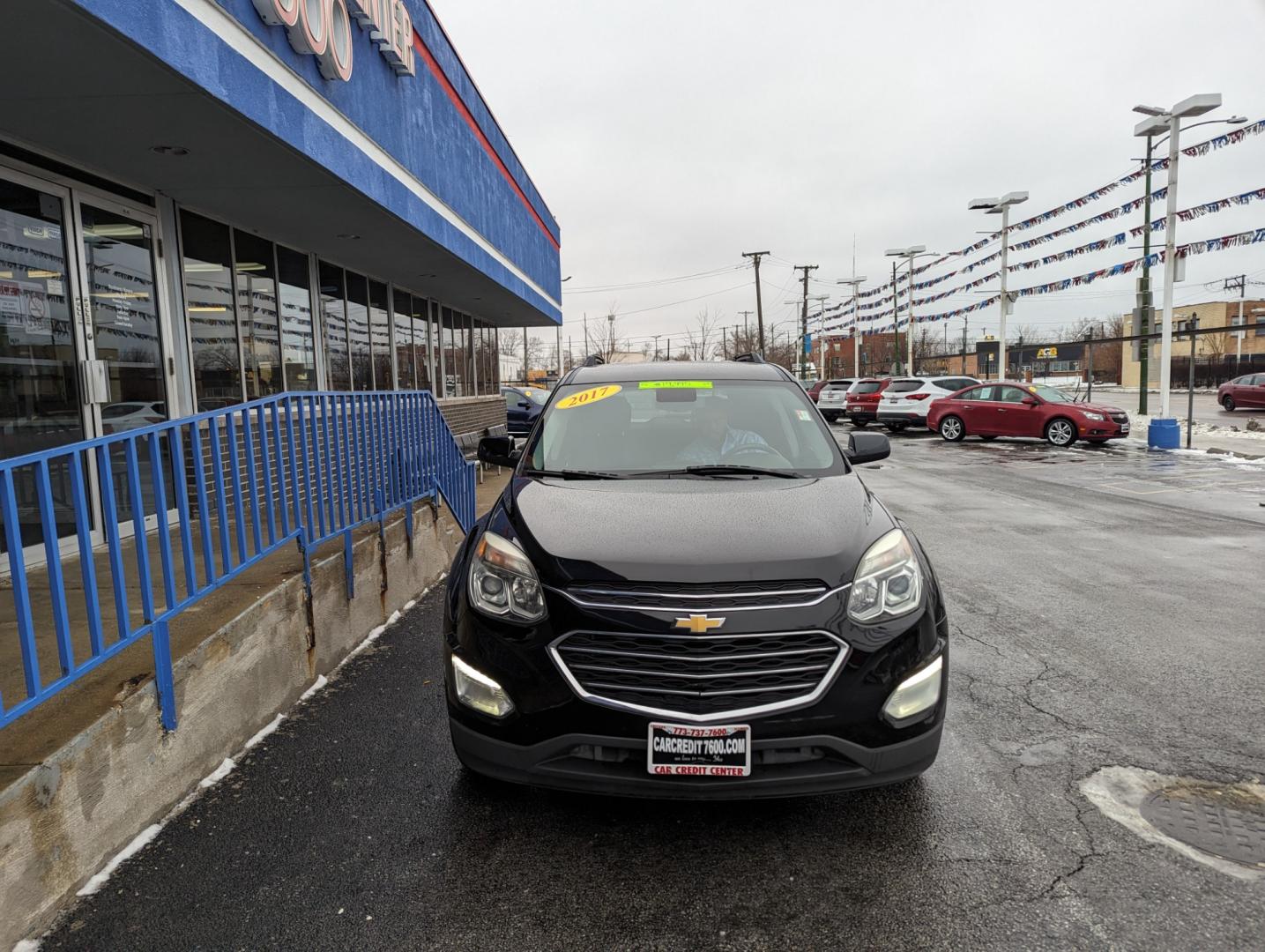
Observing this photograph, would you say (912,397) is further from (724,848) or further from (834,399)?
(724,848)

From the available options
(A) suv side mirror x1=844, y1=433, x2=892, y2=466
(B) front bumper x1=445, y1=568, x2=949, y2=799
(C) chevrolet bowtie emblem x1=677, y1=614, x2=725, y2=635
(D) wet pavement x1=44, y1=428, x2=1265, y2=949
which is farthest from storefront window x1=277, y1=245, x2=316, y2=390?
(C) chevrolet bowtie emblem x1=677, y1=614, x2=725, y2=635

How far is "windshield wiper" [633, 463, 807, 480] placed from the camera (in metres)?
Answer: 3.69

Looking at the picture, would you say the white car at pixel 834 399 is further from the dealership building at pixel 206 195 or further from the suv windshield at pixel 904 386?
the dealership building at pixel 206 195

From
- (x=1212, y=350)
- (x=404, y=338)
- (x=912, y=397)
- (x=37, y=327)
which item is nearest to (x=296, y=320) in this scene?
(x=404, y=338)

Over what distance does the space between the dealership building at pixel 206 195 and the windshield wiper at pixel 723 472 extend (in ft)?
10.9

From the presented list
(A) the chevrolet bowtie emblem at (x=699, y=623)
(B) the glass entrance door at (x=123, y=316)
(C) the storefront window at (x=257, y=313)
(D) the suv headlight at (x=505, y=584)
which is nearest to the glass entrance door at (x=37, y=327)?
(B) the glass entrance door at (x=123, y=316)

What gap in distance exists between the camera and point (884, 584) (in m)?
2.79

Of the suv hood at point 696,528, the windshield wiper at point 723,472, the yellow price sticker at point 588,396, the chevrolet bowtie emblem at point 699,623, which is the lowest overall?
the chevrolet bowtie emblem at point 699,623

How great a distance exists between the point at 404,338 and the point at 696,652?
13025 millimetres

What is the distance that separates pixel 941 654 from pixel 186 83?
16.3ft

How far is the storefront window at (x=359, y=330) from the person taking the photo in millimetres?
11750

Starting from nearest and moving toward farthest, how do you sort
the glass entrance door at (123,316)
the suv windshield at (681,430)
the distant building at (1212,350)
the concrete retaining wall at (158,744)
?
the concrete retaining wall at (158,744) → the suv windshield at (681,430) → the glass entrance door at (123,316) → the distant building at (1212,350)

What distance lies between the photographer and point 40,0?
346cm

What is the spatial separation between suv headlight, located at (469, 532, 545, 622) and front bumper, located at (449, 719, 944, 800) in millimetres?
438
